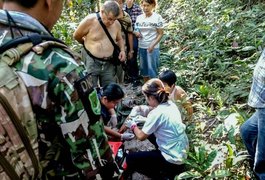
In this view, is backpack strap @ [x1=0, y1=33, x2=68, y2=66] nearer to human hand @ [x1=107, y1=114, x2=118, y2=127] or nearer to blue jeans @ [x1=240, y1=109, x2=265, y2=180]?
blue jeans @ [x1=240, y1=109, x2=265, y2=180]

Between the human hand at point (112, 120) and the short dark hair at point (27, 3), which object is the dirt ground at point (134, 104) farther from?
the short dark hair at point (27, 3)

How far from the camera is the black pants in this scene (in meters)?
3.75

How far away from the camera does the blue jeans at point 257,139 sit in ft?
9.37

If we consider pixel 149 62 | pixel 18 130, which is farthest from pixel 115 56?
pixel 18 130

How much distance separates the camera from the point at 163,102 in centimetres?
379

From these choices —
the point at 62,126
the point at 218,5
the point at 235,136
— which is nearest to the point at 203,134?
the point at 235,136

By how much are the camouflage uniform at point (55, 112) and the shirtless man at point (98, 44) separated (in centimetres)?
Answer: 382

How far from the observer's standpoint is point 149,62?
6.39m

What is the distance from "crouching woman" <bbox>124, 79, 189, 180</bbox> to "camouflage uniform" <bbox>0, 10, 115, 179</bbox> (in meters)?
2.41

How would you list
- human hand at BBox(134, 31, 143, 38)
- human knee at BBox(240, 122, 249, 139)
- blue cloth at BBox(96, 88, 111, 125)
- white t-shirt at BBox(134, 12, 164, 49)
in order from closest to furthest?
human knee at BBox(240, 122, 249, 139) < blue cloth at BBox(96, 88, 111, 125) < white t-shirt at BBox(134, 12, 164, 49) < human hand at BBox(134, 31, 143, 38)

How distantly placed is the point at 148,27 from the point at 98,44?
1.30 m

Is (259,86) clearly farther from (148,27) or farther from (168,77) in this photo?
(148,27)

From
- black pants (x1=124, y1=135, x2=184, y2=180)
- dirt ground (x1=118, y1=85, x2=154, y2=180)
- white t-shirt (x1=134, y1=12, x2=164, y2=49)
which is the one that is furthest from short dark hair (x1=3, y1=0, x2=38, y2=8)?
white t-shirt (x1=134, y1=12, x2=164, y2=49)

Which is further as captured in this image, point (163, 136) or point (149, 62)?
point (149, 62)
